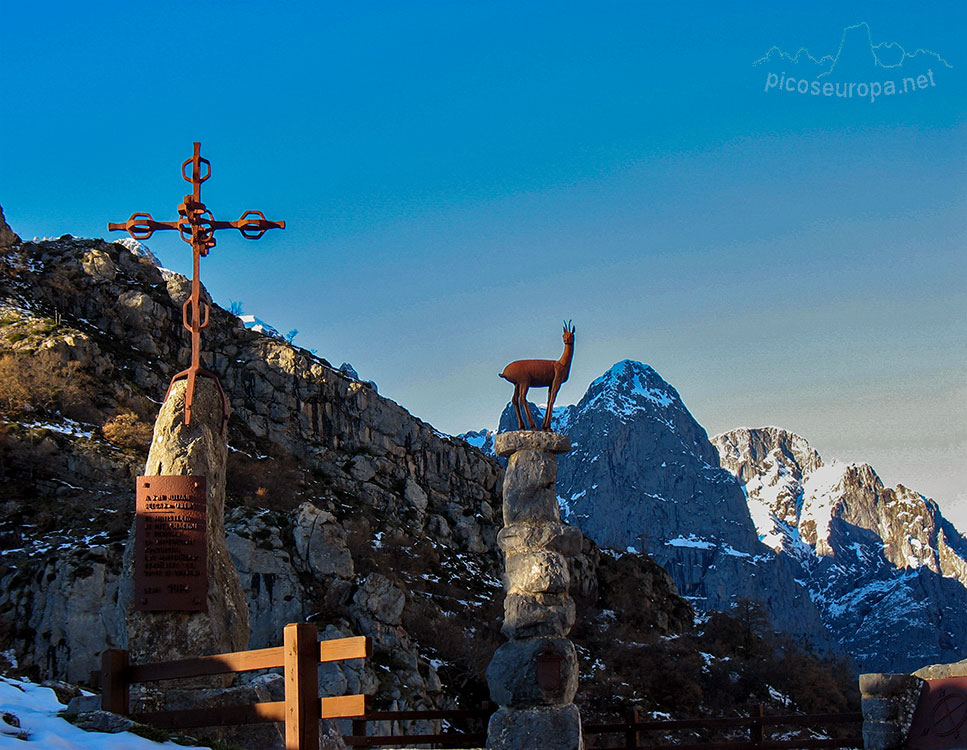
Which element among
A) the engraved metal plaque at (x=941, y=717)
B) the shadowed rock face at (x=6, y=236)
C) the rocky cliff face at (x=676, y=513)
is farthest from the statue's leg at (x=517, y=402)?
the rocky cliff face at (x=676, y=513)

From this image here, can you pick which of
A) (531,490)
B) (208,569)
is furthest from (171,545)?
(531,490)

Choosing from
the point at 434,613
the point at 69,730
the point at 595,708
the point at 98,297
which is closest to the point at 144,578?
the point at 69,730

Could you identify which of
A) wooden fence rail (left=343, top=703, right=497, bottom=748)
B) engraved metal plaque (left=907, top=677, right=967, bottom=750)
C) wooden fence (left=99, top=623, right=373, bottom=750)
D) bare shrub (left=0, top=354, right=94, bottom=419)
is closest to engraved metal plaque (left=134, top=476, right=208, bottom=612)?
wooden fence rail (left=343, top=703, right=497, bottom=748)

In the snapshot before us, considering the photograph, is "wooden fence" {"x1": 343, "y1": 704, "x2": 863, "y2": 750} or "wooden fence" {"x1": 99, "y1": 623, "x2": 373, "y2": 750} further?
"wooden fence" {"x1": 343, "y1": 704, "x2": 863, "y2": 750}

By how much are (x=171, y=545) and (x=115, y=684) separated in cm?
250

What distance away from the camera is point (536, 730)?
12.8 m

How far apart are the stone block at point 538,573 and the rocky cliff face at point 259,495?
5576 mm

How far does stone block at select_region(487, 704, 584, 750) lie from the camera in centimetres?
1272

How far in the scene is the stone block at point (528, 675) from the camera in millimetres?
12977

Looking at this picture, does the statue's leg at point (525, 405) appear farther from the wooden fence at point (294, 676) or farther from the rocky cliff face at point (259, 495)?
the wooden fence at point (294, 676)

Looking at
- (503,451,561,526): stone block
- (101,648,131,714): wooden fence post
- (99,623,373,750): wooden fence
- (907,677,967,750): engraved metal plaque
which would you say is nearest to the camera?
(99,623,373,750): wooden fence

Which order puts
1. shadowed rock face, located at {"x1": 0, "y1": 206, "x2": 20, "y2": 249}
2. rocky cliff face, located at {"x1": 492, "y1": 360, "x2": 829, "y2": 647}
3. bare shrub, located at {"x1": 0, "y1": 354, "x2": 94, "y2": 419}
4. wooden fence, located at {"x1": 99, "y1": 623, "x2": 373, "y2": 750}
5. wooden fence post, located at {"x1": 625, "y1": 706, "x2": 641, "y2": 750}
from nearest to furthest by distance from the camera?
wooden fence, located at {"x1": 99, "y1": 623, "x2": 373, "y2": 750} < wooden fence post, located at {"x1": 625, "y1": 706, "x2": 641, "y2": 750} < bare shrub, located at {"x1": 0, "y1": 354, "x2": 94, "y2": 419} < shadowed rock face, located at {"x1": 0, "y1": 206, "x2": 20, "y2": 249} < rocky cliff face, located at {"x1": 492, "y1": 360, "x2": 829, "y2": 647}

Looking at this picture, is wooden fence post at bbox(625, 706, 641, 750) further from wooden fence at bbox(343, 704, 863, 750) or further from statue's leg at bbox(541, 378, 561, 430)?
statue's leg at bbox(541, 378, 561, 430)

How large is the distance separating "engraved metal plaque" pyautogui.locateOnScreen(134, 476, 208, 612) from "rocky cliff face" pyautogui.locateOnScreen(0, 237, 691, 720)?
0.60 metres
